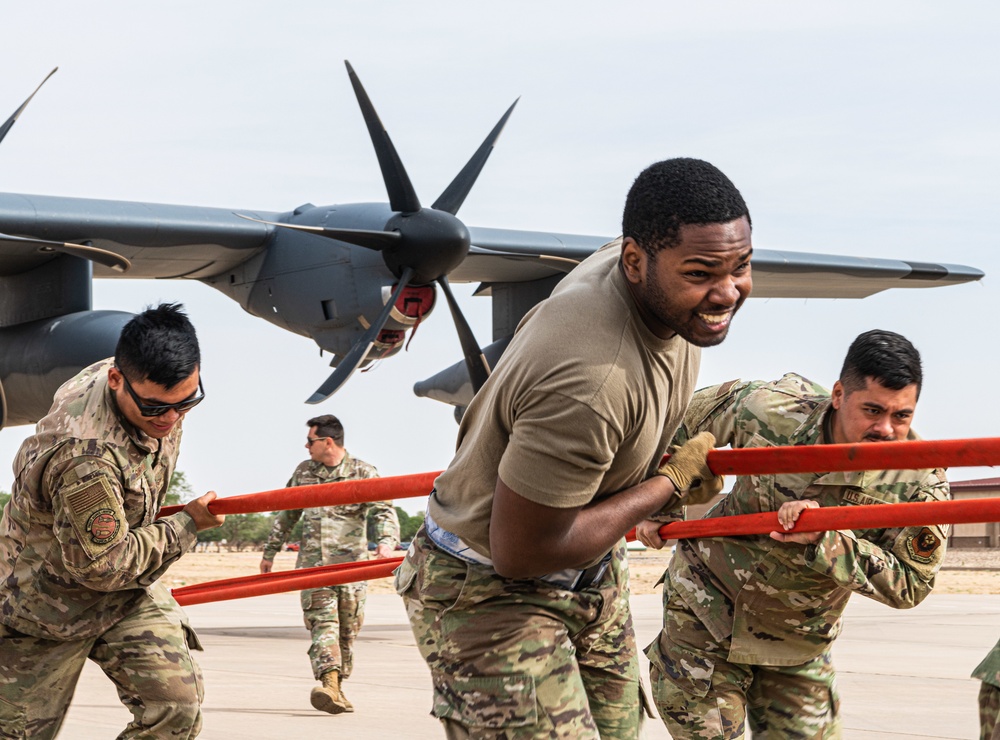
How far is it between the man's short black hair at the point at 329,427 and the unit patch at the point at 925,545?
6.28m

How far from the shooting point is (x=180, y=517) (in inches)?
181

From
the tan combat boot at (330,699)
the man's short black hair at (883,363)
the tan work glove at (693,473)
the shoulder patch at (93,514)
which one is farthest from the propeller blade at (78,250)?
the tan work glove at (693,473)

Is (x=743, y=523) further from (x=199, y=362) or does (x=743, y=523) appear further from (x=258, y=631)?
(x=258, y=631)

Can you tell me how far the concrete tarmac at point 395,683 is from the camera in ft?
25.4

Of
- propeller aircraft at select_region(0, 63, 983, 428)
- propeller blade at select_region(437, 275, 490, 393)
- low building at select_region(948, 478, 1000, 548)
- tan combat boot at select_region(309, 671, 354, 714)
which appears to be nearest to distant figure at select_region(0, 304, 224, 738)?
tan combat boot at select_region(309, 671, 354, 714)

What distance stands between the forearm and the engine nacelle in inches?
461

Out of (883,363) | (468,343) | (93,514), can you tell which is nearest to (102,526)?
(93,514)

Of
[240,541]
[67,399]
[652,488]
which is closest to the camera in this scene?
[652,488]

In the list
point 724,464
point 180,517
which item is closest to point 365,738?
point 180,517

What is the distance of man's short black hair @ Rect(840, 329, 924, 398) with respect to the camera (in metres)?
4.09

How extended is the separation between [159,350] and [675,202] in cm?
213

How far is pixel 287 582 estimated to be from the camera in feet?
17.0

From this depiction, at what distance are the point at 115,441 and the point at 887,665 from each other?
8.68 metres

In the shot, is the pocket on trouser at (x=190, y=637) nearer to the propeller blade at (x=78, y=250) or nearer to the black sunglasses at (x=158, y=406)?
the black sunglasses at (x=158, y=406)
